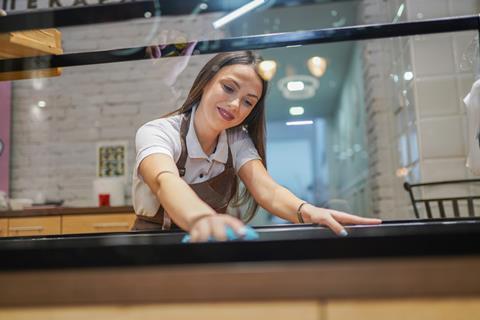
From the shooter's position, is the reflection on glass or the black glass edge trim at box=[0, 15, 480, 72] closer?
the black glass edge trim at box=[0, 15, 480, 72]

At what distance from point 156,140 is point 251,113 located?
0.64 feet

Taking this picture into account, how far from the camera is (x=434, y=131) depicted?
6.23 ft

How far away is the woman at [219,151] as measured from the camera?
812mm

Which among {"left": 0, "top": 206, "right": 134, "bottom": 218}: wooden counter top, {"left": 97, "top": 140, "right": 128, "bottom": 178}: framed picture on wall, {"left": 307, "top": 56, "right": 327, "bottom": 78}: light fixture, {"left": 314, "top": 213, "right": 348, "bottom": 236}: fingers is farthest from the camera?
{"left": 97, "top": 140, "right": 128, "bottom": 178}: framed picture on wall

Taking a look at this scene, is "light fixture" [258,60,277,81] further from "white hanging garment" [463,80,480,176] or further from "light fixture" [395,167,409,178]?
"light fixture" [395,167,409,178]

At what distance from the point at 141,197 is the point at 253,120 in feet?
0.90

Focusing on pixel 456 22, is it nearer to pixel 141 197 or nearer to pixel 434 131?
pixel 141 197

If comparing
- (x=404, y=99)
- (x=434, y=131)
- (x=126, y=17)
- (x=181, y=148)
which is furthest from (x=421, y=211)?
(x=126, y=17)

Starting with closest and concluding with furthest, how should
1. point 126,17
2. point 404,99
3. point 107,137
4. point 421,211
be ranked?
point 126,17, point 421,211, point 404,99, point 107,137

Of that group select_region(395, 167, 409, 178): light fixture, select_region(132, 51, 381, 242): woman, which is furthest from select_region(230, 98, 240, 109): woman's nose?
select_region(395, 167, 409, 178): light fixture

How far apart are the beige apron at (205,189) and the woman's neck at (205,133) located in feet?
0.07

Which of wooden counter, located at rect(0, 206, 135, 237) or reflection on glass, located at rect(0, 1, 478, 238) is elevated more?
reflection on glass, located at rect(0, 1, 478, 238)

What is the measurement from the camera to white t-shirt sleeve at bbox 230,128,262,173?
921mm

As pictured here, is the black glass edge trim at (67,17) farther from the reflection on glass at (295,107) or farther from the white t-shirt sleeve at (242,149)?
the white t-shirt sleeve at (242,149)
